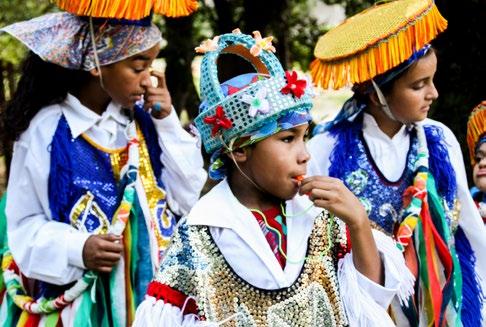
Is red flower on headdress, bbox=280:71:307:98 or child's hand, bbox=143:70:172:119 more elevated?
red flower on headdress, bbox=280:71:307:98

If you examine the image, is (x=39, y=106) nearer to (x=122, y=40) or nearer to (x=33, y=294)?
(x=122, y=40)

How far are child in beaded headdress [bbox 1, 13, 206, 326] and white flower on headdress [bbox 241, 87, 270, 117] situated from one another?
3.53ft

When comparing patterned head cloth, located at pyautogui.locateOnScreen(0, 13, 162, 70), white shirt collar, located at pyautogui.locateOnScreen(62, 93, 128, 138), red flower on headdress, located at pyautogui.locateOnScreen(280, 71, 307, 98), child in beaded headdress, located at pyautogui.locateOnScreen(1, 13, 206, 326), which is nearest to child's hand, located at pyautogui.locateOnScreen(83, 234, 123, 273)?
child in beaded headdress, located at pyautogui.locateOnScreen(1, 13, 206, 326)

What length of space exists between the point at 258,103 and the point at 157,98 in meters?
1.17

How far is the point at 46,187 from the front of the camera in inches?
136

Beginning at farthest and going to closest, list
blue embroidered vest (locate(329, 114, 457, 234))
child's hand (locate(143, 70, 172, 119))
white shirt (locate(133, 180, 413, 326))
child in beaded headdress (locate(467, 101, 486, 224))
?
child in beaded headdress (locate(467, 101, 486, 224)), blue embroidered vest (locate(329, 114, 457, 234)), child's hand (locate(143, 70, 172, 119)), white shirt (locate(133, 180, 413, 326))

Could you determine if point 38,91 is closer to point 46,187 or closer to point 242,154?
point 46,187

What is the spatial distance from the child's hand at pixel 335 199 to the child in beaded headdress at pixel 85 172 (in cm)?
115

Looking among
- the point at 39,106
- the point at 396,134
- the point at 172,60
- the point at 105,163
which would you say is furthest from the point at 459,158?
the point at 172,60

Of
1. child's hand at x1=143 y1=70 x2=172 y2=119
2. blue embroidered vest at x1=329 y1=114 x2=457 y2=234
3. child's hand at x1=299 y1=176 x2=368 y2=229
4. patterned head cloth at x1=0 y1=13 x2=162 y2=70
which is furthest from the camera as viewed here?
blue embroidered vest at x1=329 y1=114 x2=457 y2=234

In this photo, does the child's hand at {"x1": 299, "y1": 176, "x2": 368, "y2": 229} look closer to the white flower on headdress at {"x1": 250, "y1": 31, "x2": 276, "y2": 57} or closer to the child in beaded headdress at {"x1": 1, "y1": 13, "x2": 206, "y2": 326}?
the white flower on headdress at {"x1": 250, "y1": 31, "x2": 276, "y2": 57}

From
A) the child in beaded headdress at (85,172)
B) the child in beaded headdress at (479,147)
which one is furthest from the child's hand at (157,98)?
the child in beaded headdress at (479,147)

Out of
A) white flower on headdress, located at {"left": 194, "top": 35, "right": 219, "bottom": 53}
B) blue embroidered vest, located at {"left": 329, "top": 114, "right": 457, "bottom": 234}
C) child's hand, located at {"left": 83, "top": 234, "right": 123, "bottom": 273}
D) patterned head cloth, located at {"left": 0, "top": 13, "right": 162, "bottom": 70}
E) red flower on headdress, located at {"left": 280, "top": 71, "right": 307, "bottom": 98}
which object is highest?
white flower on headdress, located at {"left": 194, "top": 35, "right": 219, "bottom": 53}

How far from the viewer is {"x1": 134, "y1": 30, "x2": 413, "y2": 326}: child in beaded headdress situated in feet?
8.39
